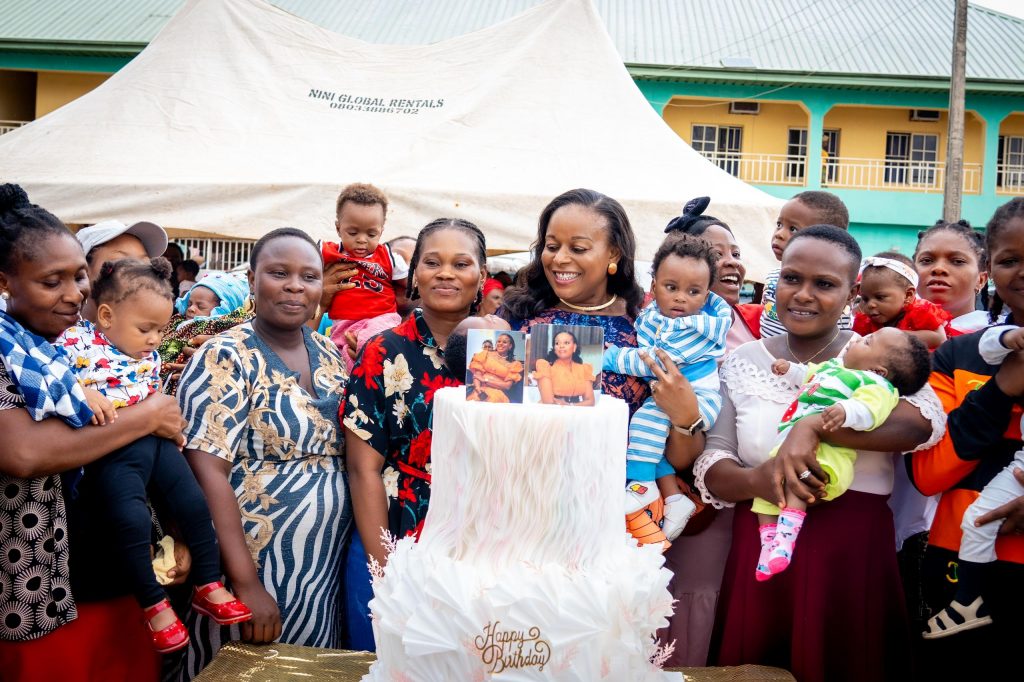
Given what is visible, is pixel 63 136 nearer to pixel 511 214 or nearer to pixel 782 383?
pixel 511 214

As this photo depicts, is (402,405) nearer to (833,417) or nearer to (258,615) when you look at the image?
(258,615)

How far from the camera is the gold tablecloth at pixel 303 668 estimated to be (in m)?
2.44

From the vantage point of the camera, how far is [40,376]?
93.5 inches

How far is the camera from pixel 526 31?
6902 millimetres

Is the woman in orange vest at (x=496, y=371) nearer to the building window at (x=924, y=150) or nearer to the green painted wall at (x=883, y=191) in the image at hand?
the green painted wall at (x=883, y=191)

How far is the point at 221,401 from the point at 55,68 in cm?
2183

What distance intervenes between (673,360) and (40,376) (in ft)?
6.44

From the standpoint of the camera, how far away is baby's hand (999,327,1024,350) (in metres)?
2.46

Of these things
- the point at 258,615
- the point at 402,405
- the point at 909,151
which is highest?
the point at 909,151

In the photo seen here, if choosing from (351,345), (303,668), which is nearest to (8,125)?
(351,345)

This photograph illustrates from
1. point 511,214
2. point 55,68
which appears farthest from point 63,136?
point 55,68

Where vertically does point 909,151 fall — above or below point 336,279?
above

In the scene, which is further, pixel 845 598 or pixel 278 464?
pixel 278 464

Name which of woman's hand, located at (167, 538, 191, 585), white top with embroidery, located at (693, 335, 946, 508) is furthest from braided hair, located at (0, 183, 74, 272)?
white top with embroidery, located at (693, 335, 946, 508)
